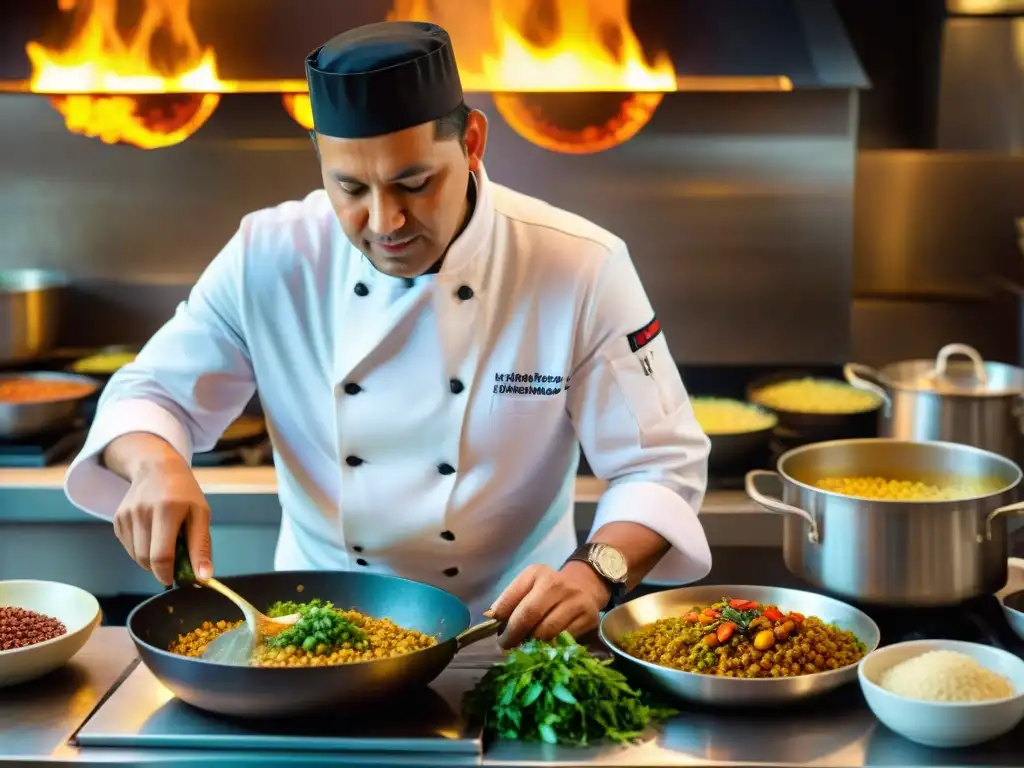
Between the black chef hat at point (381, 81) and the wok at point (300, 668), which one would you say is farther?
the black chef hat at point (381, 81)

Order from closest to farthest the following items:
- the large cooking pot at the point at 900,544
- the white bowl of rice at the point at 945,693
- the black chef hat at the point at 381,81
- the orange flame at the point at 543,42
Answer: the white bowl of rice at the point at 945,693, the black chef hat at the point at 381,81, the large cooking pot at the point at 900,544, the orange flame at the point at 543,42

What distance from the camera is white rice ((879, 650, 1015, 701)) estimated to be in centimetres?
160

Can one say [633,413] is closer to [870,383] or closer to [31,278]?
[870,383]

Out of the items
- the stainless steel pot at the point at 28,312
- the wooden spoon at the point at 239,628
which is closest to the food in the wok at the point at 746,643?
the wooden spoon at the point at 239,628

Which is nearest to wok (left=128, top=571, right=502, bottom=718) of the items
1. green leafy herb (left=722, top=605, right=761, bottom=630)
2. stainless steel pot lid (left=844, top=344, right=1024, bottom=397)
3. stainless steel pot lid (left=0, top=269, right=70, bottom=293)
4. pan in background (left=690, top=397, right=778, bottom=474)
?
green leafy herb (left=722, top=605, right=761, bottom=630)

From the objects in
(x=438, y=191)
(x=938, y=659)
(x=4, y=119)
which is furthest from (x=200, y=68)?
(x=938, y=659)

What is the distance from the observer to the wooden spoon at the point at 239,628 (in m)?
1.75

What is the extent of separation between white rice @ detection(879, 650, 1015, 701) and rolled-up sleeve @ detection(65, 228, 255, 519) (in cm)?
124

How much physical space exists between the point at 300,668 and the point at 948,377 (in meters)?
2.22

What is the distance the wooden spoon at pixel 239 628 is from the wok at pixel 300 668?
0.06 metres

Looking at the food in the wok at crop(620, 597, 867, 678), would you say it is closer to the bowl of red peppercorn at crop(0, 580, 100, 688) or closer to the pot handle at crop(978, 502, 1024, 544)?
the pot handle at crop(978, 502, 1024, 544)

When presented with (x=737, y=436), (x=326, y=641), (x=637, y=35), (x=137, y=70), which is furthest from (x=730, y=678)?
(x=137, y=70)

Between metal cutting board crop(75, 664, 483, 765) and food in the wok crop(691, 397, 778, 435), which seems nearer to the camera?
metal cutting board crop(75, 664, 483, 765)

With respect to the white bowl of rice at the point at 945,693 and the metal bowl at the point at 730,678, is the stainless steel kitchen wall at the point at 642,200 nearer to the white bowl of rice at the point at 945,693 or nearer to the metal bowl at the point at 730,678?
the metal bowl at the point at 730,678
